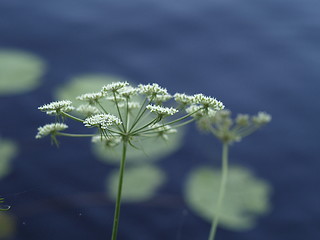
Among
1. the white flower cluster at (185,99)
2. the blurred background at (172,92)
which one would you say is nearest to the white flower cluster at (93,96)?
the white flower cluster at (185,99)

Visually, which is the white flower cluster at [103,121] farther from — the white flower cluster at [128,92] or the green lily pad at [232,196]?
the green lily pad at [232,196]

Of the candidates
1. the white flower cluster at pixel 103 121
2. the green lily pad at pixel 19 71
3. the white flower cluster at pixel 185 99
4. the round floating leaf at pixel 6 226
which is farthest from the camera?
the green lily pad at pixel 19 71

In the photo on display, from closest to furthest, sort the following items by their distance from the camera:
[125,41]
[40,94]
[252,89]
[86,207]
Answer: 1. [86,207]
2. [40,94]
3. [252,89]
4. [125,41]

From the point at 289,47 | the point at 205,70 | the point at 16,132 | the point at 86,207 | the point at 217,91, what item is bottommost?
the point at 86,207

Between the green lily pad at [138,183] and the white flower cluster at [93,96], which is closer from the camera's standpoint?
the white flower cluster at [93,96]

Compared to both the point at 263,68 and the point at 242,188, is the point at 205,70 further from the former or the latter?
the point at 242,188

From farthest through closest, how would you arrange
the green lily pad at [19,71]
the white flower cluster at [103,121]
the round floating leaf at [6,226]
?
the green lily pad at [19,71] → the round floating leaf at [6,226] → the white flower cluster at [103,121]

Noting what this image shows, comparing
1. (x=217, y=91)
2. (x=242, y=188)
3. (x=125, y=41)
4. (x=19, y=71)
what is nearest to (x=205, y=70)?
(x=217, y=91)

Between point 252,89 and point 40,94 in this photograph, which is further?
point 252,89

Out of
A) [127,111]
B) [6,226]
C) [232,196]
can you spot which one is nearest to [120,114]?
[127,111]

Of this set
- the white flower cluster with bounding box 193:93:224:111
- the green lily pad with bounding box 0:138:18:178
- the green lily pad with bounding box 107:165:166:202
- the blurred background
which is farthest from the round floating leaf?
the white flower cluster with bounding box 193:93:224:111
